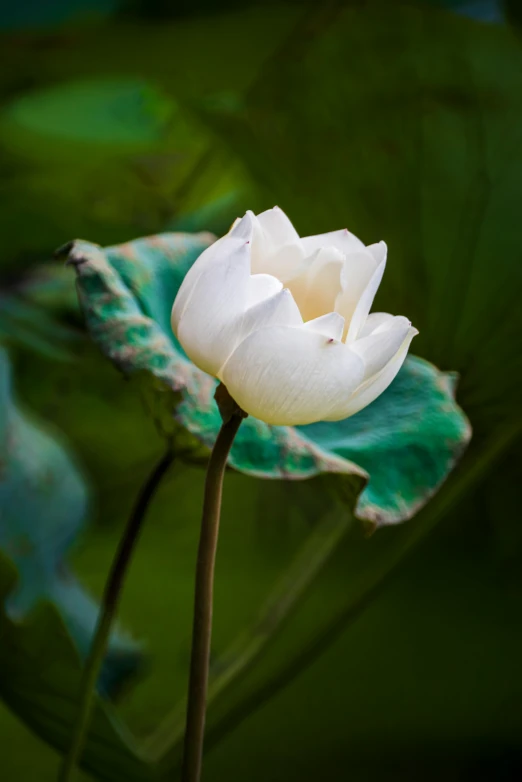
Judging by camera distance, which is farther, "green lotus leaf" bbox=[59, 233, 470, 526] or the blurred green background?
the blurred green background

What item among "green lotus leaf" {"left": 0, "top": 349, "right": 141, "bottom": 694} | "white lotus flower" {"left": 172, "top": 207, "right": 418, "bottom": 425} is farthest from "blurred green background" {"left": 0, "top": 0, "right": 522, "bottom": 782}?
"white lotus flower" {"left": 172, "top": 207, "right": 418, "bottom": 425}

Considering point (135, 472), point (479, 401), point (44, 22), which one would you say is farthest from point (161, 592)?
point (44, 22)

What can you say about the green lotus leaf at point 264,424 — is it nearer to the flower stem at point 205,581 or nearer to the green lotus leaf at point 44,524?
the flower stem at point 205,581

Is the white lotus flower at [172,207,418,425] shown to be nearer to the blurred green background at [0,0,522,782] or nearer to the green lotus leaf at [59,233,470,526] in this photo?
the green lotus leaf at [59,233,470,526]

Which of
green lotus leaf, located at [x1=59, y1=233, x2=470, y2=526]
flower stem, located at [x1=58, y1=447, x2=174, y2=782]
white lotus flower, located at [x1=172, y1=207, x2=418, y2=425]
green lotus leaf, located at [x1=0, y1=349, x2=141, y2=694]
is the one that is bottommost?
green lotus leaf, located at [x1=0, y1=349, x2=141, y2=694]

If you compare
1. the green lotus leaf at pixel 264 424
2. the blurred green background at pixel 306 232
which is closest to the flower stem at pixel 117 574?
the green lotus leaf at pixel 264 424

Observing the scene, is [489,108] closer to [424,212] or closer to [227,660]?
[424,212]
